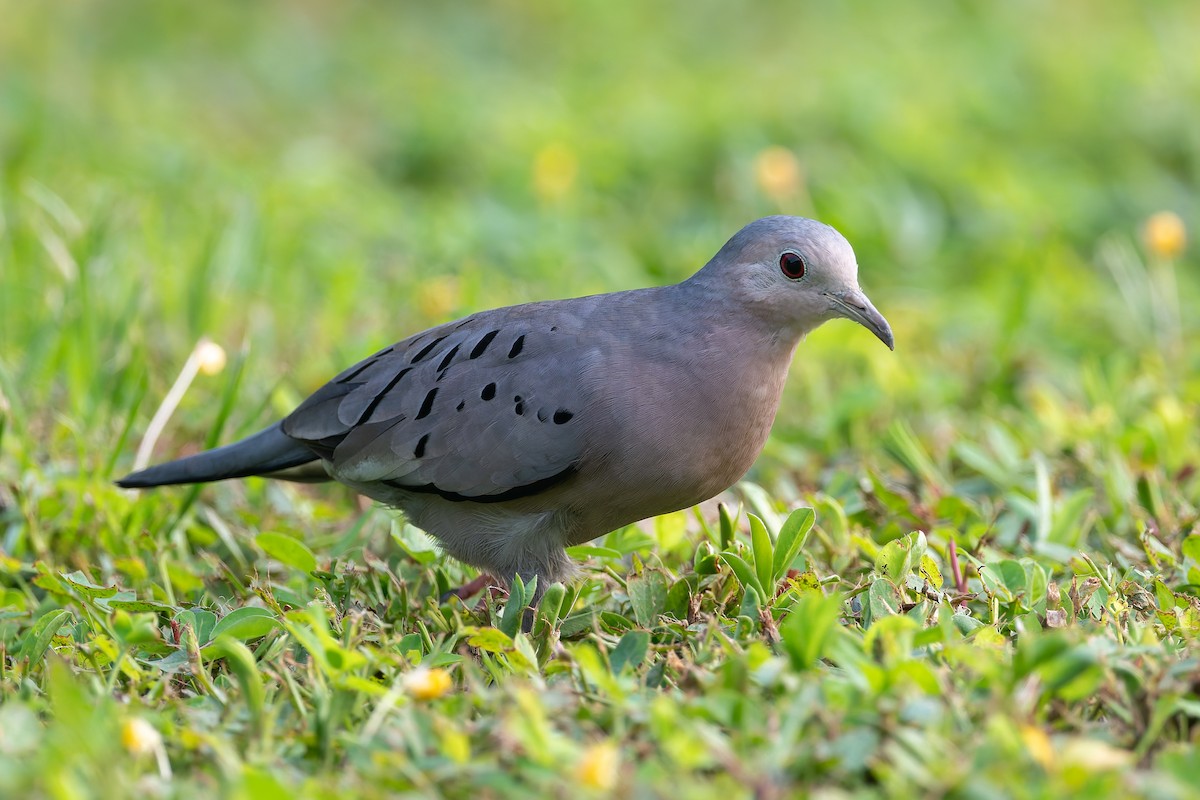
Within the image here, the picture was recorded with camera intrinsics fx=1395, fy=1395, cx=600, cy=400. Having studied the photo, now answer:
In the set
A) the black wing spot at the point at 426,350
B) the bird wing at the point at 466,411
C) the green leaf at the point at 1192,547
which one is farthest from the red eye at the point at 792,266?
the green leaf at the point at 1192,547

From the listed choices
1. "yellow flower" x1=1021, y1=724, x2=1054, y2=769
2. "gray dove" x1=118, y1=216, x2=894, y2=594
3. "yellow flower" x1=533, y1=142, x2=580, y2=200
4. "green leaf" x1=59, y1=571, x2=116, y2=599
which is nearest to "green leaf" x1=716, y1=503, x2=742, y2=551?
"gray dove" x1=118, y1=216, x2=894, y2=594

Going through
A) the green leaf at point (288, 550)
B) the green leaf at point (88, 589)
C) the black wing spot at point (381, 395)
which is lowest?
the green leaf at point (88, 589)

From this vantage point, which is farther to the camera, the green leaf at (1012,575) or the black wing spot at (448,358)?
the black wing spot at (448,358)

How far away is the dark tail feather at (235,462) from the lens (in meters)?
3.79

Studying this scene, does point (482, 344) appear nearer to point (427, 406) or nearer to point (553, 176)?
point (427, 406)

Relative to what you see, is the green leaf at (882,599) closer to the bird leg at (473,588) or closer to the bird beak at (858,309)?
the bird beak at (858,309)

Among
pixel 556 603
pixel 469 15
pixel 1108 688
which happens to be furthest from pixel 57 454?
pixel 469 15

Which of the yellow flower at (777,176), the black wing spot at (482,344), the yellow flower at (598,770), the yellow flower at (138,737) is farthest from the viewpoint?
the yellow flower at (777,176)

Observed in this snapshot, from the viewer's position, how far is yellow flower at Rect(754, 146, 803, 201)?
20.3 feet

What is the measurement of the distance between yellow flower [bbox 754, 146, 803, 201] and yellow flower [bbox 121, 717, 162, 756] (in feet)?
14.2

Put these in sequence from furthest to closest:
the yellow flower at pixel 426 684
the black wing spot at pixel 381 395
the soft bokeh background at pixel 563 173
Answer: the soft bokeh background at pixel 563 173 → the black wing spot at pixel 381 395 → the yellow flower at pixel 426 684

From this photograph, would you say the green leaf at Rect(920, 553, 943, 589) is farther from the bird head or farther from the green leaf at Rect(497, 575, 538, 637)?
the green leaf at Rect(497, 575, 538, 637)

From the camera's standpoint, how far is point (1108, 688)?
2.61m

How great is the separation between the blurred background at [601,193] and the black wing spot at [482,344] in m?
0.82
